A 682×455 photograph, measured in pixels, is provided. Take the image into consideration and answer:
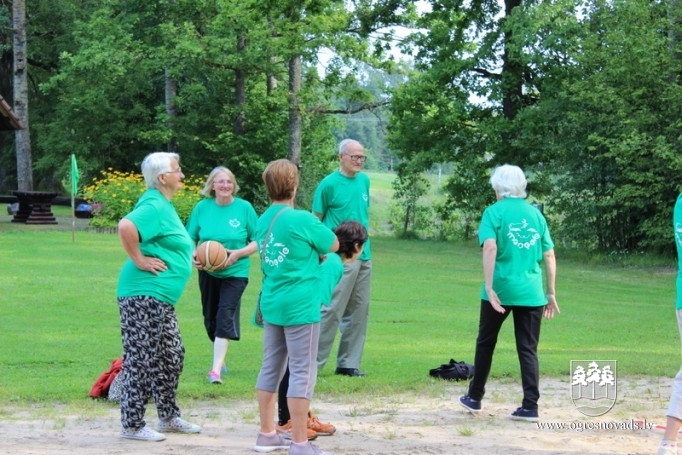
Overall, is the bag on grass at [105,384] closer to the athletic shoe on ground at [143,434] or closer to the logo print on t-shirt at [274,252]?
the athletic shoe on ground at [143,434]

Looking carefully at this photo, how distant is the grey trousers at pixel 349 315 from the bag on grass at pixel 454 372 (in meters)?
0.73

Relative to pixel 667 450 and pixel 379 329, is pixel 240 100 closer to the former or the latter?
pixel 379 329

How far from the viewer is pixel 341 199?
9.17 meters

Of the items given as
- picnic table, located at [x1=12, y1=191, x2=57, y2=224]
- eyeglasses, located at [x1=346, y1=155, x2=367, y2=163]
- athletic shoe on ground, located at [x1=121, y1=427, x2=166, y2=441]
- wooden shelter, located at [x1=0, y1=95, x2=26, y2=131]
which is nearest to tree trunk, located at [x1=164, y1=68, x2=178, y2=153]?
picnic table, located at [x1=12, y1=191, x2=57, y2=224]

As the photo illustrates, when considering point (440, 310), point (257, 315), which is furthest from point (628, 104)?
point (257, 315)

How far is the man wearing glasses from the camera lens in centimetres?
910

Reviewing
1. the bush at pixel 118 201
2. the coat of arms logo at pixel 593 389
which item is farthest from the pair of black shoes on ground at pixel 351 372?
the bush at pixel 118 201

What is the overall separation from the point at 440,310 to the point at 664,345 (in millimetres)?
3770

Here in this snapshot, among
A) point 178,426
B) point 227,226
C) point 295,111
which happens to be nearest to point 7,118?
point 295,111

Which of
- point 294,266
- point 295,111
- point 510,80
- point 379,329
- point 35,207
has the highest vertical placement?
point 510,80

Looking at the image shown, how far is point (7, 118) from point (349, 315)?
22.2 m

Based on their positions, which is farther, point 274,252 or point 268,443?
point 268,443

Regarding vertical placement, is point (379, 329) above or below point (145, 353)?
below

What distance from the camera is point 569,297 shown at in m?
17.6
